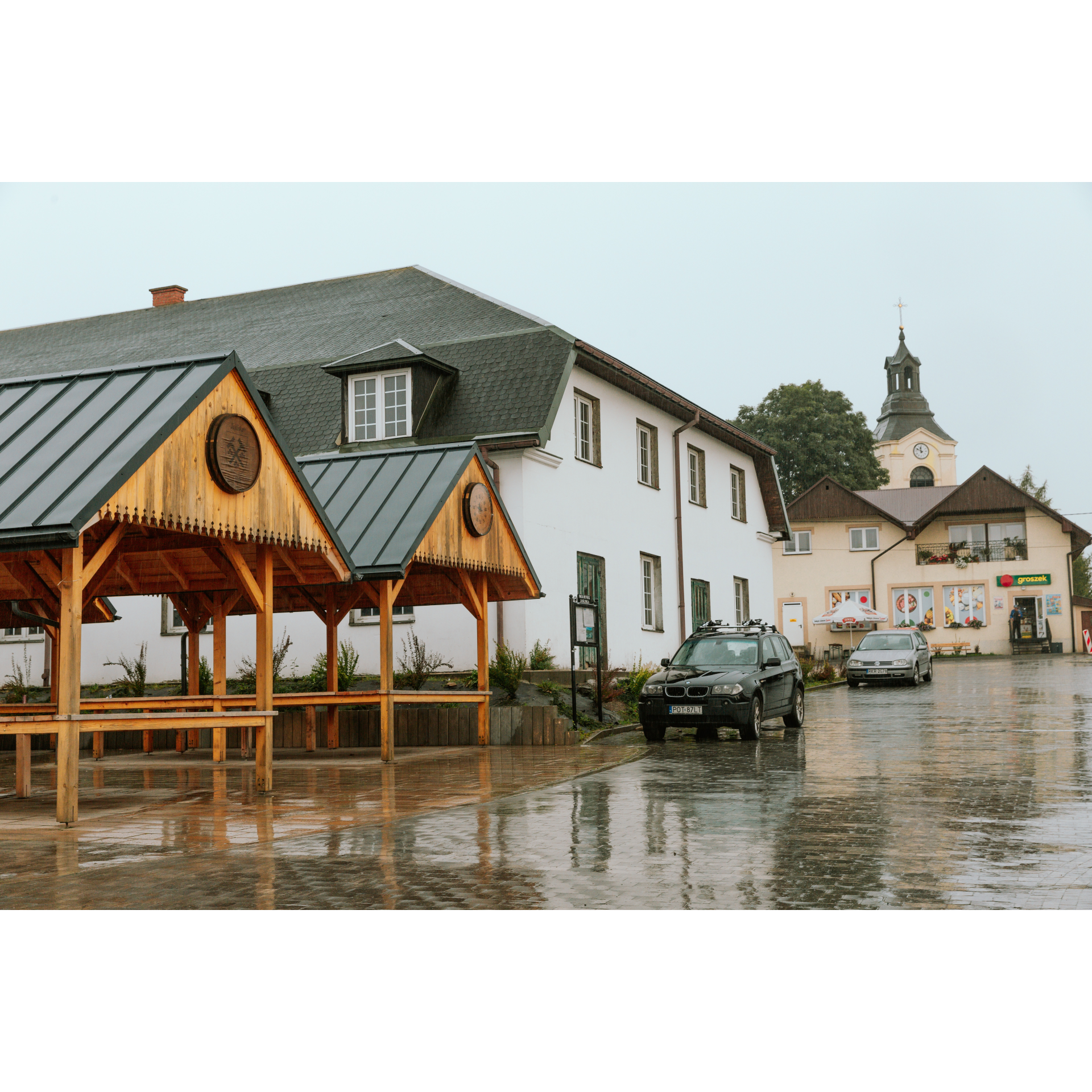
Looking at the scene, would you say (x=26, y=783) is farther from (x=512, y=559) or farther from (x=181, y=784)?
(x=512, y=559)

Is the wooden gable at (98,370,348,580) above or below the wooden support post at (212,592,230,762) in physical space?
above

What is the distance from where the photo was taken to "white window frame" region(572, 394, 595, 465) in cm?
2489

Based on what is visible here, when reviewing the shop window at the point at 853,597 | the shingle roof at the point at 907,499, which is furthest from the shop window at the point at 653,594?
the shingle roof at the point at 907,499

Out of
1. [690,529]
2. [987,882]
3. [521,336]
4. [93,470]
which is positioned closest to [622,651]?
[690,529]

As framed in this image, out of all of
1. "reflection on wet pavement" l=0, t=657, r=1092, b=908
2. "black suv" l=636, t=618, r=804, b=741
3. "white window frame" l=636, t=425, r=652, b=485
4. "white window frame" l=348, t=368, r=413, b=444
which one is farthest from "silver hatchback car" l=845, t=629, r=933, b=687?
"reflection on wet pavement" l=0, t=657, r=1092, b=908

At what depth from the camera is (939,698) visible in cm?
2700

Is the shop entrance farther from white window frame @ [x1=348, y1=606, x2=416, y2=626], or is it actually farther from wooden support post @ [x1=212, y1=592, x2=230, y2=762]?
wooden support post @ [x1=212, y1=592, x2=230, y2=762]

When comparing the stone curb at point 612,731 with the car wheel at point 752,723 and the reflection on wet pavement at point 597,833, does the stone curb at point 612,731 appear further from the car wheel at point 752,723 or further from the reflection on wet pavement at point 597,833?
the car wheel at point 752,723

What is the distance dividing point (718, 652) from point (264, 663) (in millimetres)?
8770

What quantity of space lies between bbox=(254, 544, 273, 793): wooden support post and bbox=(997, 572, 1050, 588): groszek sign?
4949 cm

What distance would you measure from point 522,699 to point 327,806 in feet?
28.5

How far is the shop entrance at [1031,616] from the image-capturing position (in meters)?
56.0

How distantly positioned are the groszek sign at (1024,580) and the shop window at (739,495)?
27222 millimetres

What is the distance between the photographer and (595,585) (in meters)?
25.6
